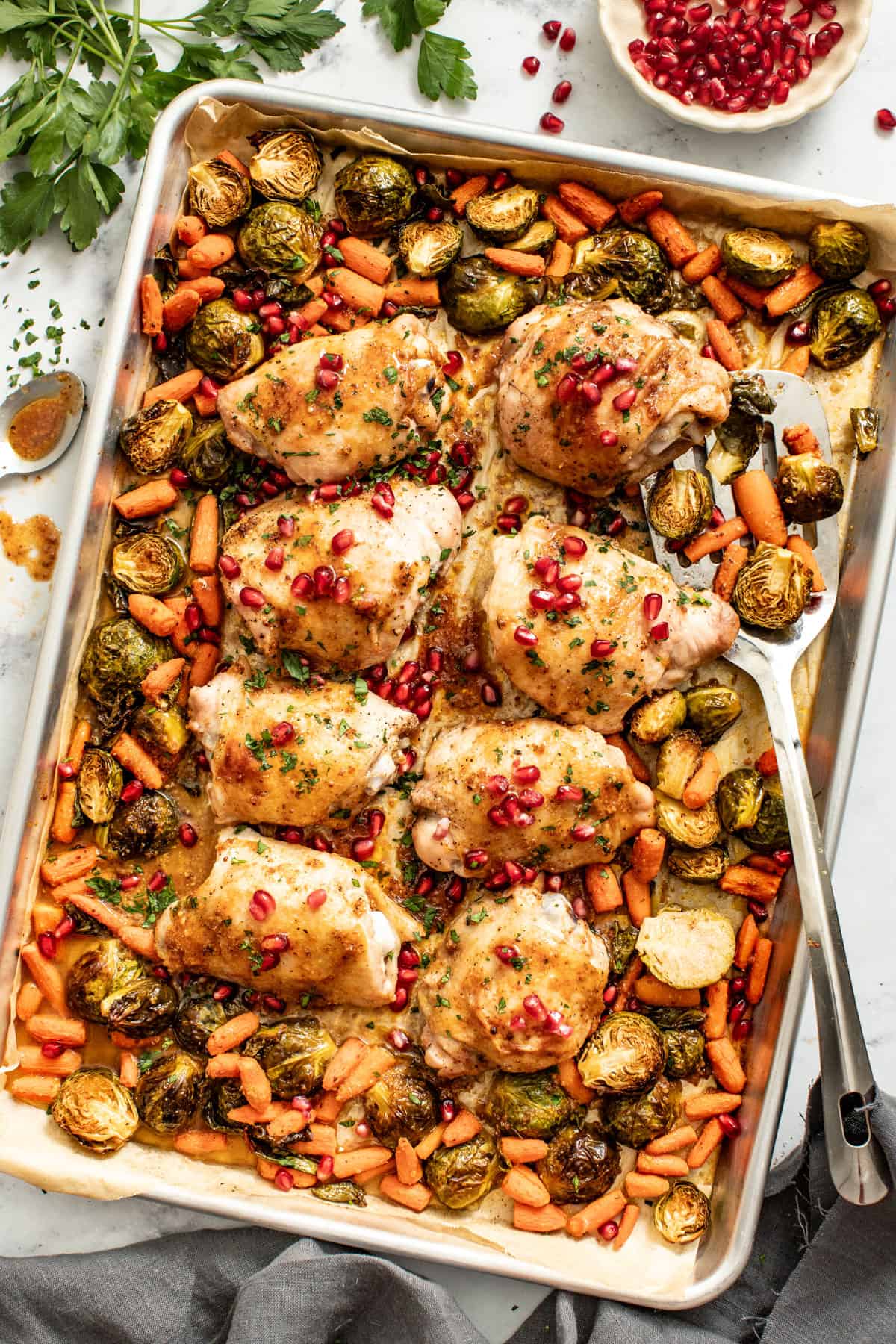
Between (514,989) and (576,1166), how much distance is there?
0.96m

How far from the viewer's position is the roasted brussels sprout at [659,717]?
554 centimetres

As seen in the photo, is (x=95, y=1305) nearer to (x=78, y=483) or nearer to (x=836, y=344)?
(x=78, y=483)

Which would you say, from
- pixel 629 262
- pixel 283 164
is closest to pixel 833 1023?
pixel 629 262

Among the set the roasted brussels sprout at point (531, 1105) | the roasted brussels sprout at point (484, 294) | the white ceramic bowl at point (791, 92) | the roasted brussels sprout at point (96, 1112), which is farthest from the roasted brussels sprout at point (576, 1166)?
the white ceramic bowl at point (791, 92)

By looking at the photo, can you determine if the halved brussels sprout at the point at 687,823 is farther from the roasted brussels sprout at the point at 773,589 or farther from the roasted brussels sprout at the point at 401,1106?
the roasted brussels sprout at the point at 401,1106

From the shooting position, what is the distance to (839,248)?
548cm

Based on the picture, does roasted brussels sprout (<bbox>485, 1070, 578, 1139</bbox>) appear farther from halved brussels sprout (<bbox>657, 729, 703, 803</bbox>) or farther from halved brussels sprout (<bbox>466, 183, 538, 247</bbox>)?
halved brussels sprout (<bbox>466, 183, 538, 247</bbox>)

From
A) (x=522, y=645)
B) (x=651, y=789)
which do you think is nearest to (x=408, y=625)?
(x=522, y=645)

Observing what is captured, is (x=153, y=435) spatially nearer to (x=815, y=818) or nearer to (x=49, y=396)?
(x=49, y=396)

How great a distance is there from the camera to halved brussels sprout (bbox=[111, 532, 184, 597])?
5.53 m

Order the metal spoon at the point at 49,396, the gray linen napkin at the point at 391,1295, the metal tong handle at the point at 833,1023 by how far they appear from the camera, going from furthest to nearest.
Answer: the metal spoon at the point at 49,396
the gray linen napkin at the point at 391,1295
the metal tong handle at the point at 833,1023

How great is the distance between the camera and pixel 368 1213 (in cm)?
549

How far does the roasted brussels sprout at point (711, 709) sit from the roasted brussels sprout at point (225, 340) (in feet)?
9.04

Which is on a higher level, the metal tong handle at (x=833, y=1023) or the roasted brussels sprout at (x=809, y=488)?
the roasted brussels sprout at (x=809, y=488)
